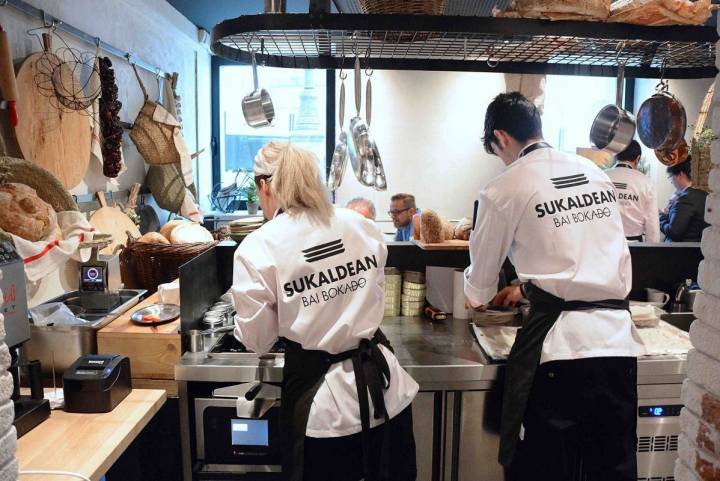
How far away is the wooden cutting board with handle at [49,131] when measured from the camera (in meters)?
2.24

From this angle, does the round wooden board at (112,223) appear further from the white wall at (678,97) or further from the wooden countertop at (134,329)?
the white wall at (678,97)

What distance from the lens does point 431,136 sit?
5379 millimetres

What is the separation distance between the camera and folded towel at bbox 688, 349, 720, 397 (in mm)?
866

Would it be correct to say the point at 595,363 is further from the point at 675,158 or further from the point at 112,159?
the point at 112,159

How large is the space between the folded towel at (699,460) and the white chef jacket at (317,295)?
909 millimetres

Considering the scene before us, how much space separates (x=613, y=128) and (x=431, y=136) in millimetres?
3141

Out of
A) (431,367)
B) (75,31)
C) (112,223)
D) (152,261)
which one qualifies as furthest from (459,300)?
(75,31)

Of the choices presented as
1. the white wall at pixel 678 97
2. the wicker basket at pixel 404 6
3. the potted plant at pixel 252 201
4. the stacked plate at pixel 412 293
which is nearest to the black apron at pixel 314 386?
the stacked plate at pixel 412 293

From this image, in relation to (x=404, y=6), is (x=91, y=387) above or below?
below

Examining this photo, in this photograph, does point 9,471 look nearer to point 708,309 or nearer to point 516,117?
point 708,309

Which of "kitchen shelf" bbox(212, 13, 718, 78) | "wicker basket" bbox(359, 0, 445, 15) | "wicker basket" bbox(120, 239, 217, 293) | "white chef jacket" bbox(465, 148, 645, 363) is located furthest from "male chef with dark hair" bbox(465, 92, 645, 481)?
"wicker basket" bbox(120, 239, 217, 293)

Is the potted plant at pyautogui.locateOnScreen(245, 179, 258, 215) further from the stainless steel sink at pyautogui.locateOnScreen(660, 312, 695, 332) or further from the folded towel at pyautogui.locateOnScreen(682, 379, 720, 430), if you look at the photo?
the folded towel at pyautogui.locateOnScreen(682, 379, 720, 430)

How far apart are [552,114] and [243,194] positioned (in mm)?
3217

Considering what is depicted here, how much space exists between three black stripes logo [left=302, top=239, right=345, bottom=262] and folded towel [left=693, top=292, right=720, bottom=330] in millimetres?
959
